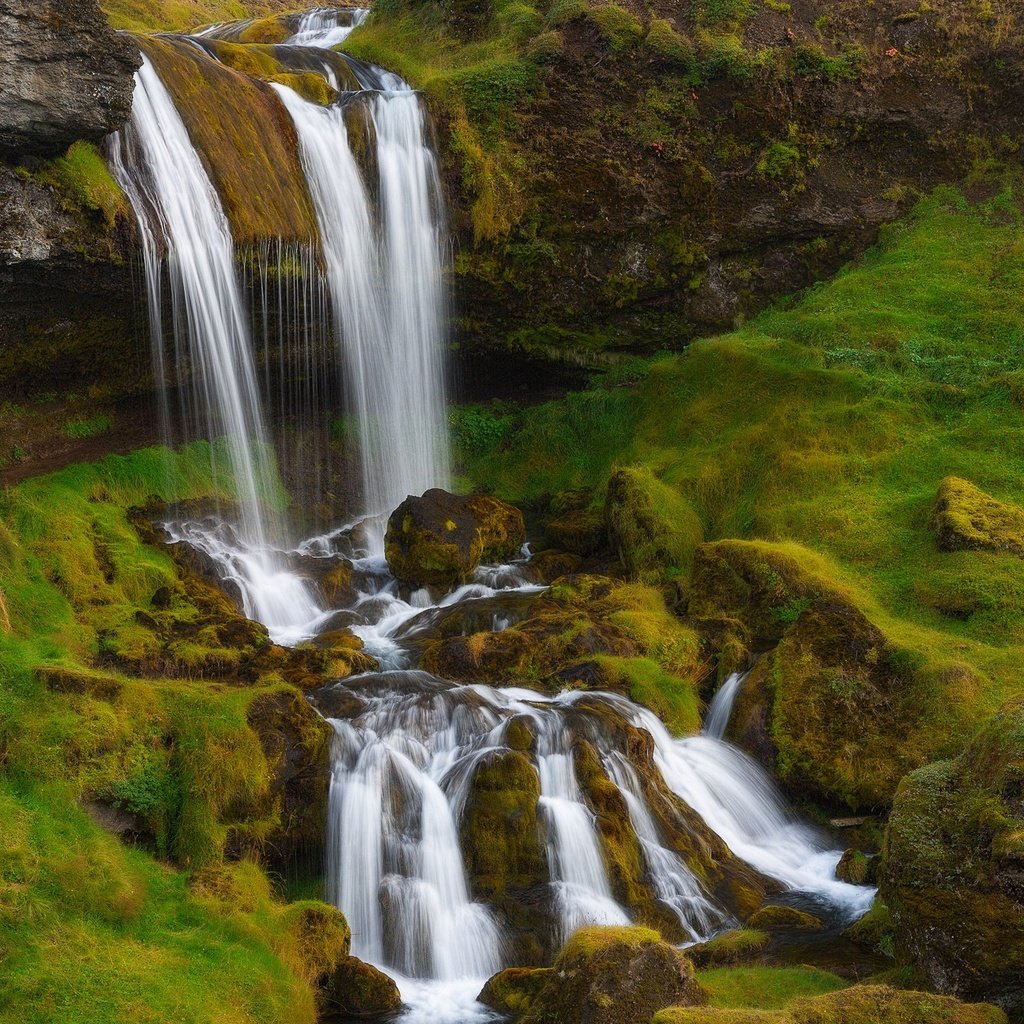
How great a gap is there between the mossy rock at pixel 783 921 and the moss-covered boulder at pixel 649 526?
214 inches

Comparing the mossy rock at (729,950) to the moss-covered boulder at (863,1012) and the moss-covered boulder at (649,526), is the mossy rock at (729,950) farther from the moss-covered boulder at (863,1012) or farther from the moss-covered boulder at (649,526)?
the moss-covered boulder at (649,526)

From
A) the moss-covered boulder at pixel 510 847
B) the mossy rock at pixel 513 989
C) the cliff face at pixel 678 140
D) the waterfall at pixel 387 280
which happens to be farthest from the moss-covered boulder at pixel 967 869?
the cliff face at pixel 678 140

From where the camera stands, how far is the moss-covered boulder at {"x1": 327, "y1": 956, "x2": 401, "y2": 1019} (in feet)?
21.9

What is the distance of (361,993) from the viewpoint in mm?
6664

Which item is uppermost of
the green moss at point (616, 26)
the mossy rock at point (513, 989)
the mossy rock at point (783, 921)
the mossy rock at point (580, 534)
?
the green moss at point (616, 26)

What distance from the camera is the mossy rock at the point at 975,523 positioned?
36.0 feet

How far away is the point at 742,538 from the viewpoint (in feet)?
42.2

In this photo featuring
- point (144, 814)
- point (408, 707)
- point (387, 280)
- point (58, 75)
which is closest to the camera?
point (144, 814)

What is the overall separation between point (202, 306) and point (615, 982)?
1029cm

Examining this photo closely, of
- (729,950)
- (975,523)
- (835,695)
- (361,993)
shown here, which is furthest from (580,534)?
(361,993)

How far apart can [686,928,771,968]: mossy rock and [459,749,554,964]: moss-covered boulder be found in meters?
1.05

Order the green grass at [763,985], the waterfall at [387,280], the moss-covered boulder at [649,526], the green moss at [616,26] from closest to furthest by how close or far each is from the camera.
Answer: the green grass at [763,985] → the moss-covered boulder at [649,526] → the waterfall at [387,280] → the green moss at [616,26]

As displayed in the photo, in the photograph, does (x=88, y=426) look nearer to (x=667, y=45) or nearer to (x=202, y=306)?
(x=202, y=306)

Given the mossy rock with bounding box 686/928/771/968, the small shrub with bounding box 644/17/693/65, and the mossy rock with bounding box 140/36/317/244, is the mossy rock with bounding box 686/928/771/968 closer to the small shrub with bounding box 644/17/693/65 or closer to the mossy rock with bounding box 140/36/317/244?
the mossy rock with bounding box 140/36/317/244
